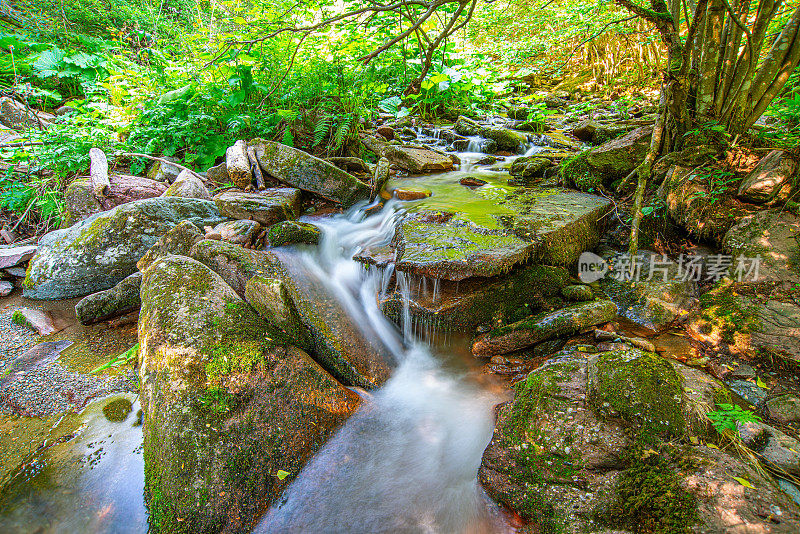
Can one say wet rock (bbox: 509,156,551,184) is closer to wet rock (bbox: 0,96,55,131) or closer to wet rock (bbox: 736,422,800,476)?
wet rock (bbox: 736,422,800,476)

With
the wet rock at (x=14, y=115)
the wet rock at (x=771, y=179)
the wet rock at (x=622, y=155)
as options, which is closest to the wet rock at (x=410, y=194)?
the wet rock at (x=622, y=155)

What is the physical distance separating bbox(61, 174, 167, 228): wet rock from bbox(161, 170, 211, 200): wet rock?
0.43 metres

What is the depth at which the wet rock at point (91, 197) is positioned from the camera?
5430mm

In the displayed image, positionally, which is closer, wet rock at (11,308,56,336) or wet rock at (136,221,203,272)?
wet rock at (11,308,56,336)

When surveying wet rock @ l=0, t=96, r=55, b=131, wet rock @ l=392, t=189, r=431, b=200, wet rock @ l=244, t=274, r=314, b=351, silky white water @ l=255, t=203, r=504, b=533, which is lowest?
silky white water @ l=255, t=203, r=504, b=533

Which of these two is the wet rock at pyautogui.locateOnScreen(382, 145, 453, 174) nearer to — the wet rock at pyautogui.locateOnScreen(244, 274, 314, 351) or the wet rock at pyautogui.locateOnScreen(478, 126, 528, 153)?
the wet rock at pyautogui.locateOnScreen(478, 126, 528, 153)

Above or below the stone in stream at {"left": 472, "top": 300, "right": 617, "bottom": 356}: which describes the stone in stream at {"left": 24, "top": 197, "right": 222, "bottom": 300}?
above

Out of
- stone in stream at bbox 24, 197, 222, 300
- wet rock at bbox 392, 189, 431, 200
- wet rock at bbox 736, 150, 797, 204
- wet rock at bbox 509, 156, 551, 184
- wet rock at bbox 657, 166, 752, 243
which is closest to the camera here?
wet rock at bbox 736, 150, 797, 204

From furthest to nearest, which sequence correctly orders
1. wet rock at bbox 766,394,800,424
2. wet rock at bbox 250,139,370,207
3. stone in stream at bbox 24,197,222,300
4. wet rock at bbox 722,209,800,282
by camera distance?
wet rock at bbox 250,139,370,207 < stone in stream at bbox 24,197,222,300 < wet rock at bbox 722,209,800,282 < wet rock at bbox 766,394,800,424

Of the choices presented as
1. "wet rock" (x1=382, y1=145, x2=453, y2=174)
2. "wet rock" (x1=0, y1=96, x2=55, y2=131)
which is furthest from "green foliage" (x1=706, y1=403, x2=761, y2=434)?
"wet rock" (x1=0, y1=96, x2=55, y2=131)

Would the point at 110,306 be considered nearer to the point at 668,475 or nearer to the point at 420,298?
the point at 420,298

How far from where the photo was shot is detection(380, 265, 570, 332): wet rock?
12.4 ft

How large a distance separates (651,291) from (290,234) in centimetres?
442

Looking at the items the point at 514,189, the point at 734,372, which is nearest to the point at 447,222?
the point at 514,189
